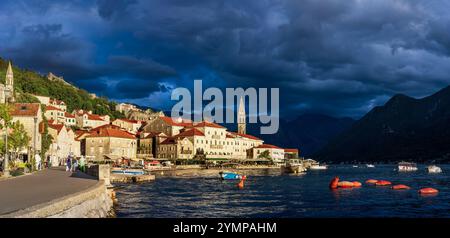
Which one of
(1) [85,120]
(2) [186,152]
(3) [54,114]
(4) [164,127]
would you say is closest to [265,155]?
(4) [164,127]

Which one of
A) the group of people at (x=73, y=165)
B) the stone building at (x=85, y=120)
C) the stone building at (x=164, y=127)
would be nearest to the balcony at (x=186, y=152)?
the stone building at (x=164, y=127)

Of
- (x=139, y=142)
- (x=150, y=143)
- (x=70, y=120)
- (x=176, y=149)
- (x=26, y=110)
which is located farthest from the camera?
(x=70, y=120)

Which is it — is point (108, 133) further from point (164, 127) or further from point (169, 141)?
point (164, 127)

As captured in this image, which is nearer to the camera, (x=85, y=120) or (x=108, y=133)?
(x=108, y=133)

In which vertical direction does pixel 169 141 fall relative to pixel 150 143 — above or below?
above

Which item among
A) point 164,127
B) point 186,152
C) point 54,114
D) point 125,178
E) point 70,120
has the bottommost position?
point 125,178

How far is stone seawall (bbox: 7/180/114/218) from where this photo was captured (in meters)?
18.4

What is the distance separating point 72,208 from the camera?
22594 millimetres

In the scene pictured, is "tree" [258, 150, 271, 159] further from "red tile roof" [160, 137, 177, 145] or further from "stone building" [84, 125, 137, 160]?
"stone building" [84, 125, 137, 160]

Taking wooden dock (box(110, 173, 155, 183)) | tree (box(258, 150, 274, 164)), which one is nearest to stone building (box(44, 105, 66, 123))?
tree (box(258, 150, 274, 164))

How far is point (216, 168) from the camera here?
146375 millimetres

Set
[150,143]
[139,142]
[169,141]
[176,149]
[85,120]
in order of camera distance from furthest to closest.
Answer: [85,120] → [139,142] → [150,143] → [169,141] → [176,149]
